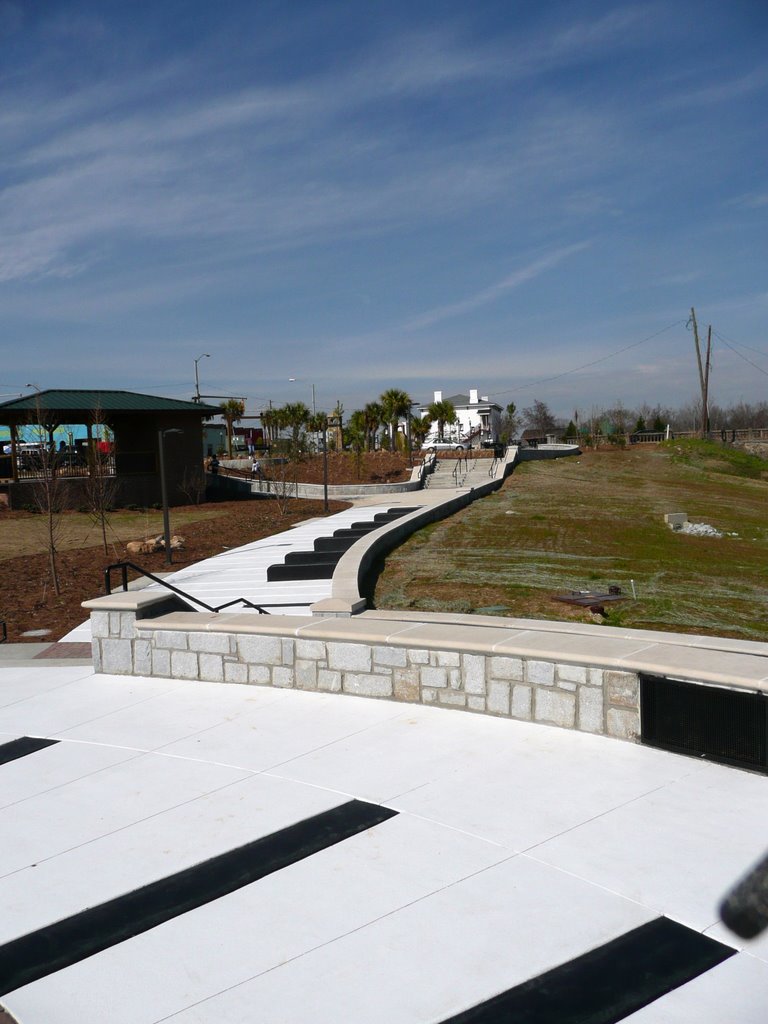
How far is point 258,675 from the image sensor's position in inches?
290

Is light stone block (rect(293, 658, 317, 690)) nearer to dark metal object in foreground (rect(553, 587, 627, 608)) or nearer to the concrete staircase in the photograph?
dark metal object in foreground (rect(553, 587, 627, 608))

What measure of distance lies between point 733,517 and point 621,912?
85.5ft

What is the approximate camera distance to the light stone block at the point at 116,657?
8.04 m

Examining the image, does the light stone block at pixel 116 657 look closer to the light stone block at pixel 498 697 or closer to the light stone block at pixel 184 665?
the light stone block at pixel 184 665

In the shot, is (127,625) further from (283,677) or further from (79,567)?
(79,567)

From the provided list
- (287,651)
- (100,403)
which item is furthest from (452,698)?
(100,403)

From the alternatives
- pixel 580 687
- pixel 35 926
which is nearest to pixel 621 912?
pixel 580 687

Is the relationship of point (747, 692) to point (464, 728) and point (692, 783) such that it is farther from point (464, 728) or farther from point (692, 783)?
point (464, 728)

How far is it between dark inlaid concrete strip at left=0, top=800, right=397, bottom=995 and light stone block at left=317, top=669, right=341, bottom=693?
1.99 m

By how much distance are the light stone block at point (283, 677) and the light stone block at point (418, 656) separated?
1195mm

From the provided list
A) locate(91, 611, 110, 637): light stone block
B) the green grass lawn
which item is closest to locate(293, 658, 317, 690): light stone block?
locate(91, 611, 110, 637): light stone block

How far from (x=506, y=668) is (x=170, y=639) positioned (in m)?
3.30

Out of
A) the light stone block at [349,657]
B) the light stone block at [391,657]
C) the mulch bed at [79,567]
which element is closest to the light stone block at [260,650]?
the light stone block at [349,657]

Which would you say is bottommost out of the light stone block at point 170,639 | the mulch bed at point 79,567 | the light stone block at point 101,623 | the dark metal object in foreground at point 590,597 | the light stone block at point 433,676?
the dark metal object in foreground at point 590,597
